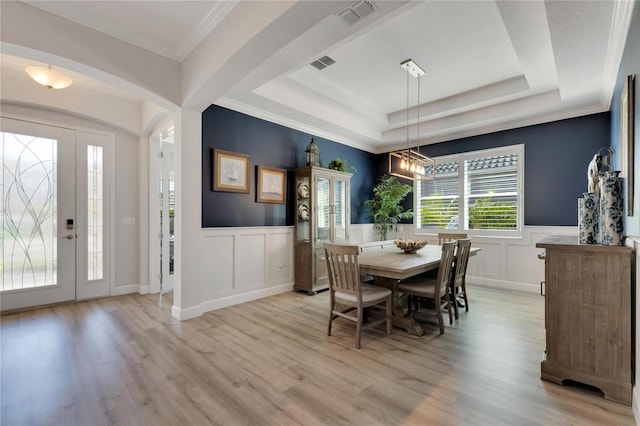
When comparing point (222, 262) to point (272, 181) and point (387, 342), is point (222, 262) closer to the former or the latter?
point (272, 181)

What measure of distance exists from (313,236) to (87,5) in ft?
11.3

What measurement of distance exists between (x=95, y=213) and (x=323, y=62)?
385 centimetres

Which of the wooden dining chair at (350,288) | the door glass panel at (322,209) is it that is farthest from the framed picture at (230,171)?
the wooden dining chair at (350,288)

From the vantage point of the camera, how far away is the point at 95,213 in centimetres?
421

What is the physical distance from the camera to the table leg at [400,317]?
2.86 meters

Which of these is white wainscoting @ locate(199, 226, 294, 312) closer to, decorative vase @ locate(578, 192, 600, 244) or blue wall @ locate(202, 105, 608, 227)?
blue wall @ locate(202, 105, 608, 227)

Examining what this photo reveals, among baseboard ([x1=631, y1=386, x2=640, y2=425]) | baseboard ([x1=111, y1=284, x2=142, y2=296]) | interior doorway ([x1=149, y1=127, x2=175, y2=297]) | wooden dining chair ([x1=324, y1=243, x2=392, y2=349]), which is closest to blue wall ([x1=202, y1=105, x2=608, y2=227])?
interior doorway ([x1=149, y1=127, x2=175, y2=297])

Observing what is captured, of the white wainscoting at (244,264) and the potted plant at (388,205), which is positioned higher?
the potted plant at (388,205)

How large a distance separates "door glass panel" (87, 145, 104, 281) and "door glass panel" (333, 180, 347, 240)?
355cm

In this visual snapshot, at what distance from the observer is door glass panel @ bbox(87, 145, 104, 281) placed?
414 centimetres

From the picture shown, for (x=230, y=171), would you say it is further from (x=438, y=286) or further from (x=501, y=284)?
(x=501, y=284)

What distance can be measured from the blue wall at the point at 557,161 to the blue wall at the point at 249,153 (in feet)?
10.5

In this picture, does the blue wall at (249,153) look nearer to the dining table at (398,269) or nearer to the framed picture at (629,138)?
the dining table at (398,269)

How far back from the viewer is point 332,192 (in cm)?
484
